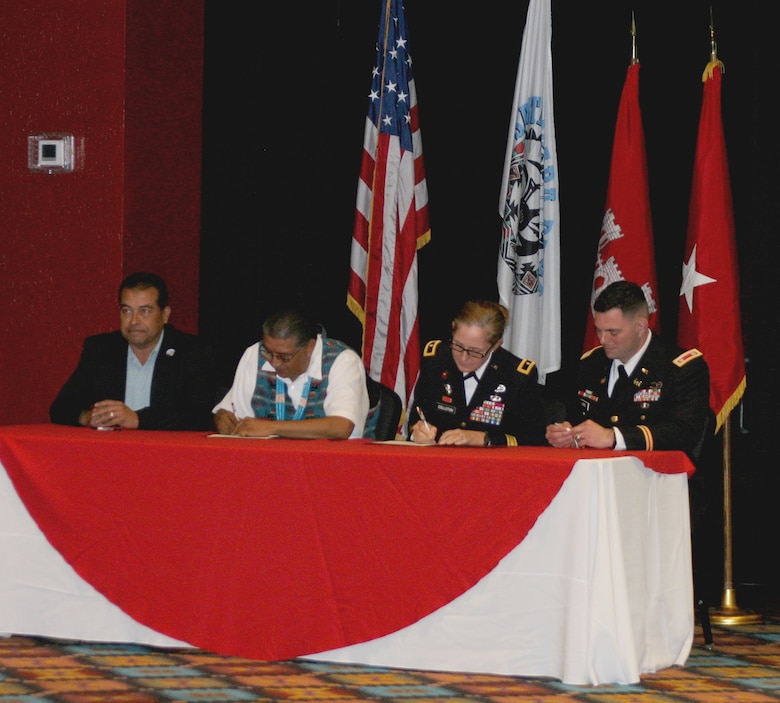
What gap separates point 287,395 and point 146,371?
2.01ft

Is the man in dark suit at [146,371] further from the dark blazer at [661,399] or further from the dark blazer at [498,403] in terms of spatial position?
the dark blazer at [661,399]

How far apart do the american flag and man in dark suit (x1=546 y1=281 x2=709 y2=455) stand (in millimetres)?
1206

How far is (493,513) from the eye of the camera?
341cm

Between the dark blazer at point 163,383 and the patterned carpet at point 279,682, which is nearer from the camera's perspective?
the patterned carpet at point 279,682

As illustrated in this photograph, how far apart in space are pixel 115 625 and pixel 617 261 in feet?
7.80

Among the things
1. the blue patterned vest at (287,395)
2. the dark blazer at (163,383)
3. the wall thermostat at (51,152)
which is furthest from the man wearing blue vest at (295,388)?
the wall thermostat at (51,152)

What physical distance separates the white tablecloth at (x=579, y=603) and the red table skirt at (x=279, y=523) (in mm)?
63

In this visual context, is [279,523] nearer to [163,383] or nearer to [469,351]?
[469,351]

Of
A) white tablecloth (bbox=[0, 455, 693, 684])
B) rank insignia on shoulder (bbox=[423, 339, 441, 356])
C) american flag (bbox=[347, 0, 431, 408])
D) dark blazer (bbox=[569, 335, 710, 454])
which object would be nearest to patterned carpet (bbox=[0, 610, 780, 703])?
white tablecloth (bbox=[0, 455, 693, 684])

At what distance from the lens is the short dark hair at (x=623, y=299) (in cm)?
402

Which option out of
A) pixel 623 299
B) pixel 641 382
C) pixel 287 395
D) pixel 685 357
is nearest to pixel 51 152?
pixel 287 395

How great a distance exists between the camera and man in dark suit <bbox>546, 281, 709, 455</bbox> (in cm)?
391

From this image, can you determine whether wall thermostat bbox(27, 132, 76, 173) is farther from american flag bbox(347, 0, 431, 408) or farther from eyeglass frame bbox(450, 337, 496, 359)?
eyeglass frame bbox(450, 337, 496, 359)

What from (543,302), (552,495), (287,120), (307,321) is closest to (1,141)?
(287,120)
